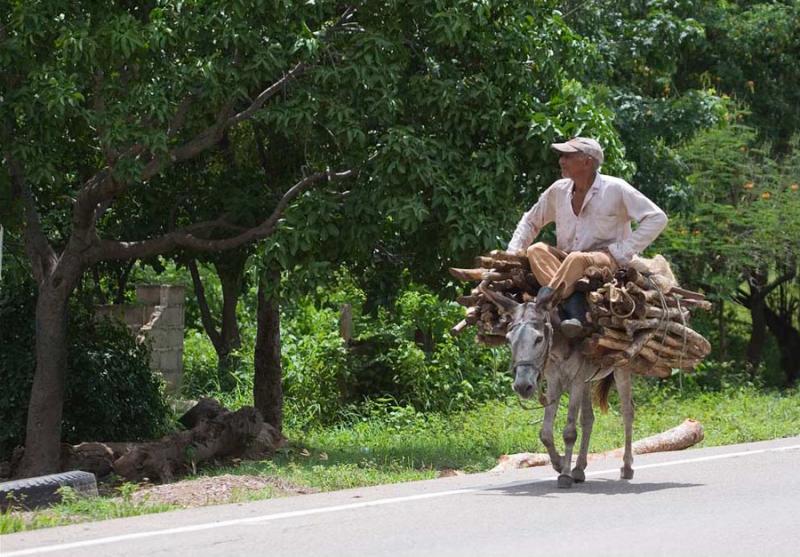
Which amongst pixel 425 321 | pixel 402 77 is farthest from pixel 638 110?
pixel 402 77

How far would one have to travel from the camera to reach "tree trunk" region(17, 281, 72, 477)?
1248 cm

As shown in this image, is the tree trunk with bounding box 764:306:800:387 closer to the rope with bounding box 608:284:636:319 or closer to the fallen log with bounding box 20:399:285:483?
the fallen log with bounding box 20:399:285:483

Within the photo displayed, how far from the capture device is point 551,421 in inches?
361

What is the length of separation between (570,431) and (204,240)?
5109 millimetres

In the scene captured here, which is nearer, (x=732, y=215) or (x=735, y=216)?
(x=732, y=215)

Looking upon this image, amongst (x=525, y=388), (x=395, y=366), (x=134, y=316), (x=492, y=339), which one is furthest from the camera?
(x=134, y=316)

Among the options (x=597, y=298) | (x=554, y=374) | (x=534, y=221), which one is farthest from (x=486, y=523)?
(x=534, y=221)

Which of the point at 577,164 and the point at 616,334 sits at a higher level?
the point at 577,164

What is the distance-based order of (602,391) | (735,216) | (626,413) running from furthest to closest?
(735,216)
(602,391)
(626,413)

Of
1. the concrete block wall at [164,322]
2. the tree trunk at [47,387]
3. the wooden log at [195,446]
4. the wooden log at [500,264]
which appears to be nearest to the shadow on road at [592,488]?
the wooden log at [500,264]

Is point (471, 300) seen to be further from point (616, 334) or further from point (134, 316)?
point (134, 316)

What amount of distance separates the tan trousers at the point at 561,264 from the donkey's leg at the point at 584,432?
90 centimetres

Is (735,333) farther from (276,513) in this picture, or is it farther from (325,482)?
(276,513)

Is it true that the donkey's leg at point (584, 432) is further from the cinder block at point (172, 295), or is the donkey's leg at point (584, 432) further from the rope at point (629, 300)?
the cinder block at point (172, 295)
